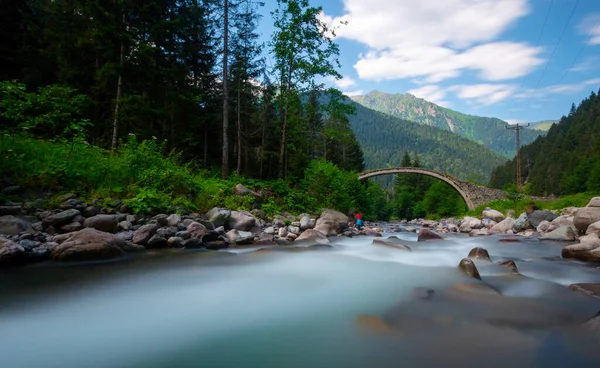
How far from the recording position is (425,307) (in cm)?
369

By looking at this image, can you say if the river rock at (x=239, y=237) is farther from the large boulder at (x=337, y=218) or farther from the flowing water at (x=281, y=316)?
the large boulder at (x=337, y=218)

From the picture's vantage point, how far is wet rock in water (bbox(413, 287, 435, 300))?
13.4ft

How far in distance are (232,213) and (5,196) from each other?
5.19 meters

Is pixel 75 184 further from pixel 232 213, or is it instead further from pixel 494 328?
pixel 494 328

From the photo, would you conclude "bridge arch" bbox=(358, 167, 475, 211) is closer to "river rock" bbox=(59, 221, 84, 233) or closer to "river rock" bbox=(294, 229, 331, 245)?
"river rock" bbox=(294, 229, 331, 245)

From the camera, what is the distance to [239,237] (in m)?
8.09

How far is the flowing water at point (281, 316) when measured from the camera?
2.55 m

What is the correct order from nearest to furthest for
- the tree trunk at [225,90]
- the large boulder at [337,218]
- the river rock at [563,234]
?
the river rock at [563,234]
the large boulder at [337,218]
the tree trunk at [225,90]

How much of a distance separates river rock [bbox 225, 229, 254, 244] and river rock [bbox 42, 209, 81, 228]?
3.48 metres

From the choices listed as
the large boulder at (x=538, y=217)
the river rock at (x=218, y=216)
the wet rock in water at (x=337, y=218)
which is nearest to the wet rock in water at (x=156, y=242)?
the river rock at (x=218, y=216)

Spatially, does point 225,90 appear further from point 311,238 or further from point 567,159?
point 567,159

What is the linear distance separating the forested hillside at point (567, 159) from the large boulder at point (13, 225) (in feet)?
211

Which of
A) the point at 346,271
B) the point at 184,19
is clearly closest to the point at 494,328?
the point at 346,271

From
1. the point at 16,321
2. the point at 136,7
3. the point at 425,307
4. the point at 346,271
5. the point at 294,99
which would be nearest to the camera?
the point at 16,321
